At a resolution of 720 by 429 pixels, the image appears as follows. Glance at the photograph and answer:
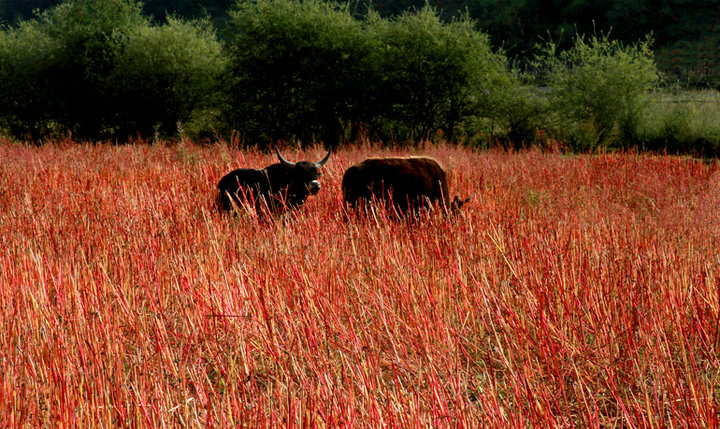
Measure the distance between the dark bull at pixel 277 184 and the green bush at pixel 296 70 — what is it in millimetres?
9833

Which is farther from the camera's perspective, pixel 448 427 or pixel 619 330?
pixel 619 330

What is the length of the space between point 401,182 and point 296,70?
11243mm

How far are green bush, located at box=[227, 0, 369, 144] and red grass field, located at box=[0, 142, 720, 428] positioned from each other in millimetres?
10328

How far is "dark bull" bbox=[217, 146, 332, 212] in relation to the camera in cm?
583

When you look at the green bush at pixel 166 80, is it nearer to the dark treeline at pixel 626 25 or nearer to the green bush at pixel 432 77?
the green bush at pixel 432 77

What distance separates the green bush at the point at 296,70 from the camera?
16062mm

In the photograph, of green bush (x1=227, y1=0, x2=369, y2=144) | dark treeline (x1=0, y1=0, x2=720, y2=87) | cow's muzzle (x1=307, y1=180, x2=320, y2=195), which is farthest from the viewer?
dark treeline (x1=0, y1=0, x2=720, y2=87)

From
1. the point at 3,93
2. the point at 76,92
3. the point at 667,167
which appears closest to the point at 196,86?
the point at 76,92

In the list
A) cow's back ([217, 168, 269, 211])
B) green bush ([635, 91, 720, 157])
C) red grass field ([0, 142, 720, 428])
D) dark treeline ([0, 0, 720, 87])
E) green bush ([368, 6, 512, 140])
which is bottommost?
red grass field ([0, 142, 720, 428])

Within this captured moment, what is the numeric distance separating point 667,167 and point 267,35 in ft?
36.4

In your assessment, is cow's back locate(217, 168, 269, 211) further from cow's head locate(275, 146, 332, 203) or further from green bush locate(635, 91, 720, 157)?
green bush locate(635, 91, 720, 157)

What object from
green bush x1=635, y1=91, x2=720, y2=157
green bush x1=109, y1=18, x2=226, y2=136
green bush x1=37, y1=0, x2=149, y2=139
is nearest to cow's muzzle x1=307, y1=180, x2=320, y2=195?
green bush x1=635, y1=91, x2=720, y2=157

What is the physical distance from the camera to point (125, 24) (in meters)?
21.4

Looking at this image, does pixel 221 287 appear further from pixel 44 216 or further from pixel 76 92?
pixel 76 92
